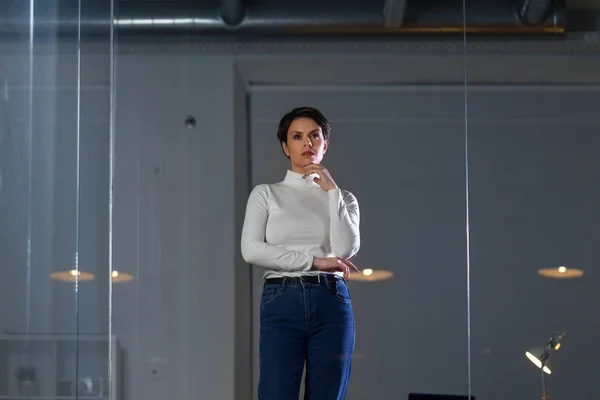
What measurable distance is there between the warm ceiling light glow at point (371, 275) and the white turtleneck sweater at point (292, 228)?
1.27 m

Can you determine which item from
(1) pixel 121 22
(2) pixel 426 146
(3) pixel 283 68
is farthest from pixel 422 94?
(1) pixel 121 22

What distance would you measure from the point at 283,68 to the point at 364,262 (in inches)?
31.3

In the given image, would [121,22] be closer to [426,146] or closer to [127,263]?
[127,263]

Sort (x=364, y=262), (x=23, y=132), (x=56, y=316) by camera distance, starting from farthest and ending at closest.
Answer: (x=364, y=262)
(x=56, y=316)
(x=23, y=132)

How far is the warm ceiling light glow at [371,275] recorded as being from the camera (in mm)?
4285

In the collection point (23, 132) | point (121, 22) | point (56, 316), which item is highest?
point (121, 22)

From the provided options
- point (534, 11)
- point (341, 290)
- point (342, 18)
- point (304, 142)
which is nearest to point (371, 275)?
point (342, 18)

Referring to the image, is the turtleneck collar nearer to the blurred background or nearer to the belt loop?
the belt loop

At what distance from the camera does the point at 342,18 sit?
449 centimetres

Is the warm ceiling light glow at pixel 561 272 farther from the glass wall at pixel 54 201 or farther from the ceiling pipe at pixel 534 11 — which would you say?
the glass wall at pixel 54 201

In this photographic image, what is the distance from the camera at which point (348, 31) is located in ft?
14.8

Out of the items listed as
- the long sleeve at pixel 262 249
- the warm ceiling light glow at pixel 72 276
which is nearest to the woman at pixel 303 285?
the long sleeve at pixel 262 249

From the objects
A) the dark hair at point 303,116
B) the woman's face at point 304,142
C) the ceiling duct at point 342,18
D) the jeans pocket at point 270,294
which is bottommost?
the jeans pocket at point 270,294

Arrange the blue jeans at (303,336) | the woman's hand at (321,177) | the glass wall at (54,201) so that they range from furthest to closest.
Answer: the woman's hand at (321,177)
the blue jeans at (303,336)
the glass wall at (54,201)
